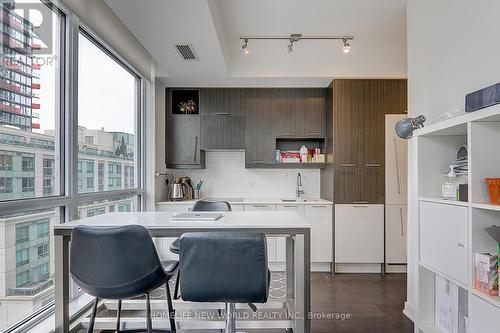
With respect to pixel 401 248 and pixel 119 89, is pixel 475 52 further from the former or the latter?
pixel 119 89

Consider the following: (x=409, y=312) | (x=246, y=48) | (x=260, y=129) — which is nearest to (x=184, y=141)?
(x=260, y=129)

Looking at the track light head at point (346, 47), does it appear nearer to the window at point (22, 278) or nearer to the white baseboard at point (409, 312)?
the white baseboard at point (409, 312)

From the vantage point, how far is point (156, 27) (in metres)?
2.73

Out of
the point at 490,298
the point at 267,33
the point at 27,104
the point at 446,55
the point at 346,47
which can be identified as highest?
the point at 267,33

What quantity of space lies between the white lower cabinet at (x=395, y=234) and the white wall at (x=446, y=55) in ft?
3.74

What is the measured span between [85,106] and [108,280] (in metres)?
1.70

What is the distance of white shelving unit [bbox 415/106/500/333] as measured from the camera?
1.49 metres

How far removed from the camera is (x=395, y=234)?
3.97m

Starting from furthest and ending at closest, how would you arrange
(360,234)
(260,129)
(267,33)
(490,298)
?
(260,129), (360,234), (267,33), (490,298)

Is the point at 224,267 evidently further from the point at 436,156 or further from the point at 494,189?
the point at 436,156

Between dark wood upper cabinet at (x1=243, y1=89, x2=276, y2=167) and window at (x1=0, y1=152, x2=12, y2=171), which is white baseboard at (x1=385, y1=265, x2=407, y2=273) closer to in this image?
dark wood upper cabinet at (x1=243, y1=89, x2=276, y2=167)

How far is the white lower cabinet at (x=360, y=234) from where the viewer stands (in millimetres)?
3967

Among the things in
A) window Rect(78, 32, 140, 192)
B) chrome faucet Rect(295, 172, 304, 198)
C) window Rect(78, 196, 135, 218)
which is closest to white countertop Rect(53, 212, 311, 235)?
window Rect(78, 196, 135, 218)

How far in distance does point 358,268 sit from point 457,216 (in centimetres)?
267
